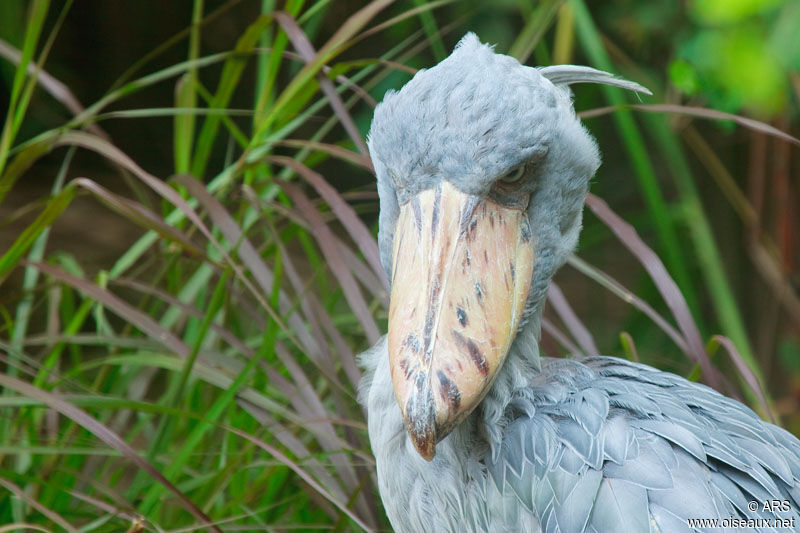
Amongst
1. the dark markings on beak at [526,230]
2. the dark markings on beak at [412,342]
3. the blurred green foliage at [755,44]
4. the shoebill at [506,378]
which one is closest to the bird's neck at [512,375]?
the shoebill at [506,378]

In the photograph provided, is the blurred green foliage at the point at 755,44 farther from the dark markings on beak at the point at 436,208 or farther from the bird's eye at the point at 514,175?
the dark markings on beak at the point at 436,208

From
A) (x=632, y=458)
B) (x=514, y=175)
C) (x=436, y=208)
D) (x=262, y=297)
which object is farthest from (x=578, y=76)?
(x=262, y=297)

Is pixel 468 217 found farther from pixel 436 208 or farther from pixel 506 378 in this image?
pixel 506 378

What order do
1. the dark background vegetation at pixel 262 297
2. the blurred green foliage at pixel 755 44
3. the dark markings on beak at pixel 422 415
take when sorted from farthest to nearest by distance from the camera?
1. the dark background vegetation at pixel 262 297
2. the blurred green foliage at pixel 755 44
3. the dark markings on beak at pixel 422 415

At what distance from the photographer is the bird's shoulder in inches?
45.6

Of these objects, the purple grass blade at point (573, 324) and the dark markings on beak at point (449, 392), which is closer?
the dark markings on beak at point (449, 392)

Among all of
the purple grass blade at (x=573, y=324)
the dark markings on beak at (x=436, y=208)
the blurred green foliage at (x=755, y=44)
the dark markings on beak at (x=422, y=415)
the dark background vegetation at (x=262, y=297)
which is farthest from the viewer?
the purple grass blade at (x=573, y=324)

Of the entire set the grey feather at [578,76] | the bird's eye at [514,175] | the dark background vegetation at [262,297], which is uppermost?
the grey feather at [578,76]

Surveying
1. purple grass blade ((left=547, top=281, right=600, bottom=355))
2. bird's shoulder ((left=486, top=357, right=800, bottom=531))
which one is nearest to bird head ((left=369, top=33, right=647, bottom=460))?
bird's shoulder ((left=486, top=357, right=800, bottom=531))

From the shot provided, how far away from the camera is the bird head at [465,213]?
1.10 meters

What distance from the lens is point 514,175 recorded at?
4.07ft

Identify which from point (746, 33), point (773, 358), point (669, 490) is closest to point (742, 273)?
point (773, 358)

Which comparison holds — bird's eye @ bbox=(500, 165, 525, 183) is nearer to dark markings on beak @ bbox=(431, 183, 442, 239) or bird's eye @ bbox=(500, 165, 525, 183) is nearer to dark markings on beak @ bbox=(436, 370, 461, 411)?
dark markings on beak @ bbox=(431, 183, 442, 239)

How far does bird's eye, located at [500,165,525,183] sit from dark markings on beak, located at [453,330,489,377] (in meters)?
0.24
